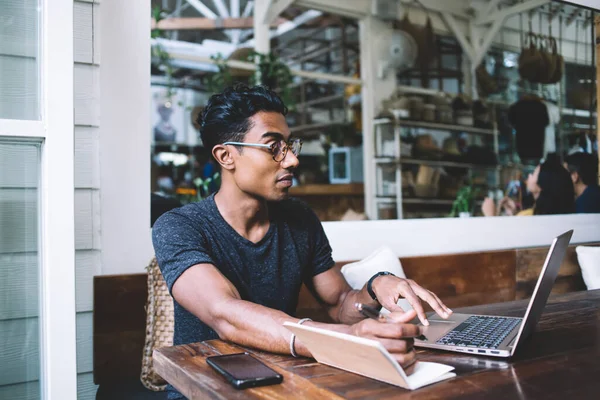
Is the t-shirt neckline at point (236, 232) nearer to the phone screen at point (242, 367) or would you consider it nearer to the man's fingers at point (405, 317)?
the phone screen at point (242, 367)

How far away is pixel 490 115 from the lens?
681cm

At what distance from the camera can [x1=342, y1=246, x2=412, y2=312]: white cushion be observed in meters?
2.24

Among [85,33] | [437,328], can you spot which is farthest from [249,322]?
[85,33]

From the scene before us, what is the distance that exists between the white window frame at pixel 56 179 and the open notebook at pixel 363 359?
0.94 m

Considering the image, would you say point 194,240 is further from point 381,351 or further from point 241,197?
point 381,351

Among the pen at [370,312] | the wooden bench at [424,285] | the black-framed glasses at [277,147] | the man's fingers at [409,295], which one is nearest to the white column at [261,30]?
the wooden bench at [424,285]

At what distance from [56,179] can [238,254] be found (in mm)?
583

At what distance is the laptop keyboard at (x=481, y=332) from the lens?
1.25 meters

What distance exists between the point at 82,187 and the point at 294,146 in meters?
0.85

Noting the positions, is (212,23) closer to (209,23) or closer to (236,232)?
(209,23)

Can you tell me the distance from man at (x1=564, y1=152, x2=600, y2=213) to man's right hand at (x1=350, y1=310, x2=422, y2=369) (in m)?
3.34

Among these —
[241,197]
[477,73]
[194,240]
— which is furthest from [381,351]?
[477,73]

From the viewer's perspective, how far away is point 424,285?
2.65 m

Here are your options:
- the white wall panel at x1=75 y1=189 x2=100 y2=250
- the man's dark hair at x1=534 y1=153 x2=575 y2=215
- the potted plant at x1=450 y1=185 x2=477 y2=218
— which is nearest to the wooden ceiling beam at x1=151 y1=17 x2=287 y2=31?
the potted plant at x1=450 y1=185 x2=477 y2=218
